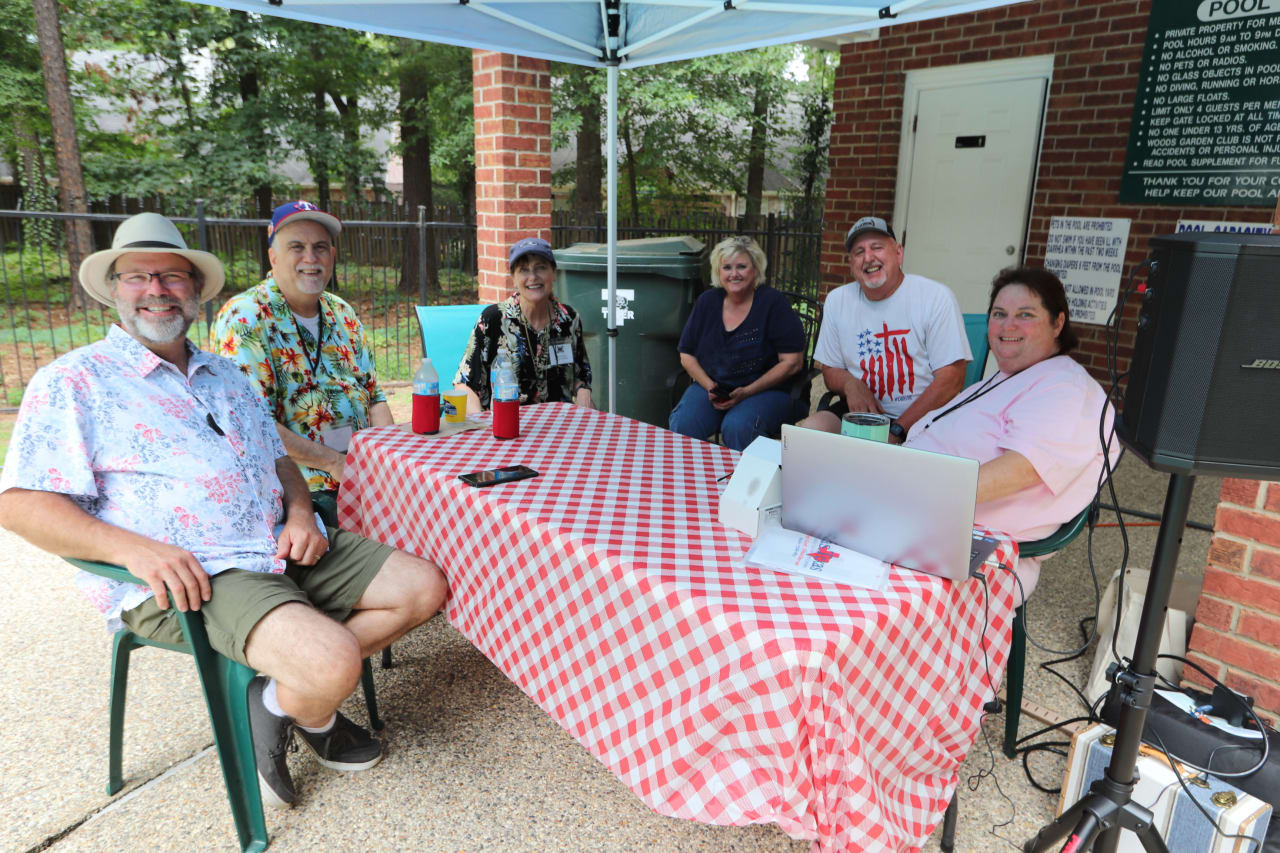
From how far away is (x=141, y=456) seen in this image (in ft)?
5.69

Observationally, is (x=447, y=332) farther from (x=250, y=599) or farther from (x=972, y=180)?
(x=972, y=180)

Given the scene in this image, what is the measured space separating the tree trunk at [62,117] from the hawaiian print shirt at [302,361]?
25.7 ft

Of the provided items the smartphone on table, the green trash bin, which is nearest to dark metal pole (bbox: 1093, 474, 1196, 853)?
the smartphone on table

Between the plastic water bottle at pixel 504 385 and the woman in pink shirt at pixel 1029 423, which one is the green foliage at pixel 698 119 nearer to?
the plastic water bottle at pixel 504 385

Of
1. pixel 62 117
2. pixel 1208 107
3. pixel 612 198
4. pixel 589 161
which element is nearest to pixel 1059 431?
pixel 612 198

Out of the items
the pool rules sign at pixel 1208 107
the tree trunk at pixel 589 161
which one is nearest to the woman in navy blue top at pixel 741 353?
the pool rules sign at pixel 1208 107

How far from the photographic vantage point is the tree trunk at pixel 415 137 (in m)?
10.2

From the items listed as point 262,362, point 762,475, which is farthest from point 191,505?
point 762,475

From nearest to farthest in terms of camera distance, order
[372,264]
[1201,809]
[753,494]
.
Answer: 1. [1201,809]
2. [753,494]
3. [372,264]

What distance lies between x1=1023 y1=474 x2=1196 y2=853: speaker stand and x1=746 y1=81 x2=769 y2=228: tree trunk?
40.1 ft

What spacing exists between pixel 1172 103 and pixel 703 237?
230 inches

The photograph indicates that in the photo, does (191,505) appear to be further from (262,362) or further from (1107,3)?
(1107,3)

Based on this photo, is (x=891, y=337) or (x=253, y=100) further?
(x=253, y=100)

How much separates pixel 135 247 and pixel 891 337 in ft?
8.41
